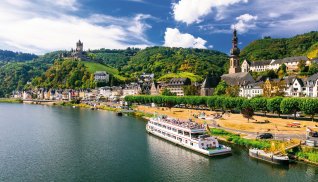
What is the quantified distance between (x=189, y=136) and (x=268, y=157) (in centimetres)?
1576

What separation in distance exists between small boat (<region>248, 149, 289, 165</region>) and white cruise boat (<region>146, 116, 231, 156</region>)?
14.5ft

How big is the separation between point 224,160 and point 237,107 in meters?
44.0

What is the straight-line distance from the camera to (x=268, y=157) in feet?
152

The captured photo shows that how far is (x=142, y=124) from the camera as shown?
3595 inches

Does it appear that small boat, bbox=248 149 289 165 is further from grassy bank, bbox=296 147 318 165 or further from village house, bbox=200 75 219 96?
village house, bbox=200 75 219 96

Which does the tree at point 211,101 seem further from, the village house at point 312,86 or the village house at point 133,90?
the village house at point 133,90

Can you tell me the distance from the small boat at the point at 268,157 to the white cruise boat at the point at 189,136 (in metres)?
4.43

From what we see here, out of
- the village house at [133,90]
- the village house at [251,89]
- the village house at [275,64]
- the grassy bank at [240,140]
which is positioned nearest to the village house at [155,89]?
the village house at [133,90]

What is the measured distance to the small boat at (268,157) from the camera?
44469 millimetres

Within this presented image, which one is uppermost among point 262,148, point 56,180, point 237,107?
point 237,107

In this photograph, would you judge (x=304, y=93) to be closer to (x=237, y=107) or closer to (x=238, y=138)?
(x=237, y=107)

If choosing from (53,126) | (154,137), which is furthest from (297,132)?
(53,126)

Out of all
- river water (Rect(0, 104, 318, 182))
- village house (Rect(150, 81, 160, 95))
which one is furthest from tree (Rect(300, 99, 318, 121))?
village house (Rect(150, 81, 160, 95))

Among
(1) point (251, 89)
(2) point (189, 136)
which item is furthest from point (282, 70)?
(2) point (189, 136)
